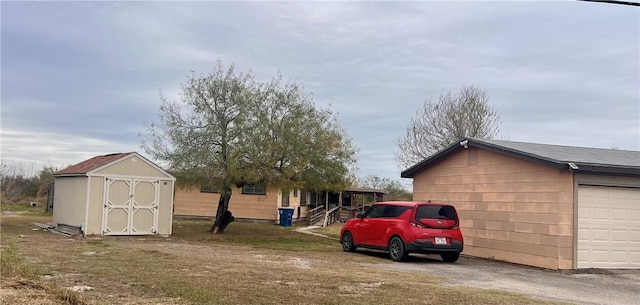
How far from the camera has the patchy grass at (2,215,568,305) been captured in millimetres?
7879

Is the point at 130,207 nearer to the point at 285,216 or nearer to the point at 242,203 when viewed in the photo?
the point at 285,216

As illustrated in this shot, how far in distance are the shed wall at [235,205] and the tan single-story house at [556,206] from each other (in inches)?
614

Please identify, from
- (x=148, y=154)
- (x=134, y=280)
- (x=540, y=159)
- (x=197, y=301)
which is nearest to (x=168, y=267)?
(x=134, y=280)

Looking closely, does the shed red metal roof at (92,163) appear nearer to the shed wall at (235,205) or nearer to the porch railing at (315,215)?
the shed wall at (235,205)

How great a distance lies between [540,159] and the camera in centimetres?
1337

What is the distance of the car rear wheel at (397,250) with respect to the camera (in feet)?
44.9

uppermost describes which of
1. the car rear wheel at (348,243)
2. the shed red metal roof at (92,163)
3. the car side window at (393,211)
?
the shed red metal roof at (92,163)

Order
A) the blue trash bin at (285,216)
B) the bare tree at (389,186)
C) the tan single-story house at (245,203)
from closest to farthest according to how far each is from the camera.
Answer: the blue trash bin at (285,216), the tan single-story house at (245,203), the bare tree at (389,186)

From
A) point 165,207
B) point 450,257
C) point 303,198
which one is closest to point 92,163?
point 165,207

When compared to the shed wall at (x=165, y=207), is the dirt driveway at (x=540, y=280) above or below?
below

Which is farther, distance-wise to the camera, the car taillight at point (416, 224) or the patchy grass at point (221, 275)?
the car taillight at point (416, 224)

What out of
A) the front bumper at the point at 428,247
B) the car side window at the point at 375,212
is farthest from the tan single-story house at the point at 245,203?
the front bumper at the point at 428,247

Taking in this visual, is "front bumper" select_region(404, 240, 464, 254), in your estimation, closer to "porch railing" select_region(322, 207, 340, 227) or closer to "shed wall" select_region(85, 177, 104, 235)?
"shed wall" select_region(85, 177, 104, 235)

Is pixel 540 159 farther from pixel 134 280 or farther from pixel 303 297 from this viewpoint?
pixel 134 280
